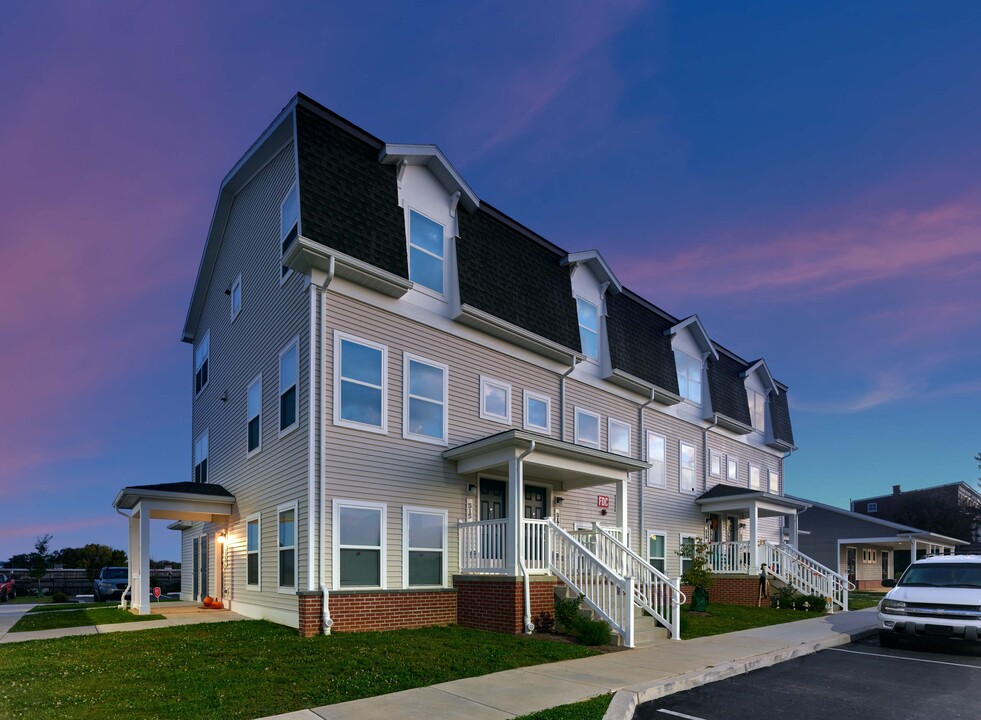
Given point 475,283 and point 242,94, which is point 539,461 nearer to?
point 475,283

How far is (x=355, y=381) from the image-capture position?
13438mm

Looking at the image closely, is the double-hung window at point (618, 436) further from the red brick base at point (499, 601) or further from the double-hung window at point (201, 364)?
the double-hung window at point (201, 364)

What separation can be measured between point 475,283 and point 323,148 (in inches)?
174

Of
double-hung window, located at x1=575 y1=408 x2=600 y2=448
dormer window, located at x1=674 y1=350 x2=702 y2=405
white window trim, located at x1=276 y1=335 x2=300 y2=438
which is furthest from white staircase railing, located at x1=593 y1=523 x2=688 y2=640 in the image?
dormer window, located at x1=674 y1=350 x2=702 y2=405

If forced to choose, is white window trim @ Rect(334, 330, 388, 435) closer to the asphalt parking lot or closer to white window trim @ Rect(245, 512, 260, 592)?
white window trim @ Rect(245, 512, 260, 592)

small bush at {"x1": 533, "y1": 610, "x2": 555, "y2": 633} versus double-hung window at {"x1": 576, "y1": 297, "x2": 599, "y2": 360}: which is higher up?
double-hung window at {"x1": 576, "y1": 297, "x2": 599, "y2": 360}

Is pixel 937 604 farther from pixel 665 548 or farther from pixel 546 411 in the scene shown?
pixel 665 548

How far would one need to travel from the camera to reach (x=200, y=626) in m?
13.4

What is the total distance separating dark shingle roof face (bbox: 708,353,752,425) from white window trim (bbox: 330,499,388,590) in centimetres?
1522

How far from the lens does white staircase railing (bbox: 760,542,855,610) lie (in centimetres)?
2094

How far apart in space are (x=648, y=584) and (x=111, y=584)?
879 inches

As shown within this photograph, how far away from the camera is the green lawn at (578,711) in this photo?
6.93m

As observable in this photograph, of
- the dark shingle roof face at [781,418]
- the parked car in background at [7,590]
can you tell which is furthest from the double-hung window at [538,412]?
the parked car in background at [7,590]

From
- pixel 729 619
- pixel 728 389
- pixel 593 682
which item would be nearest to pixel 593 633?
pixel 593 682
